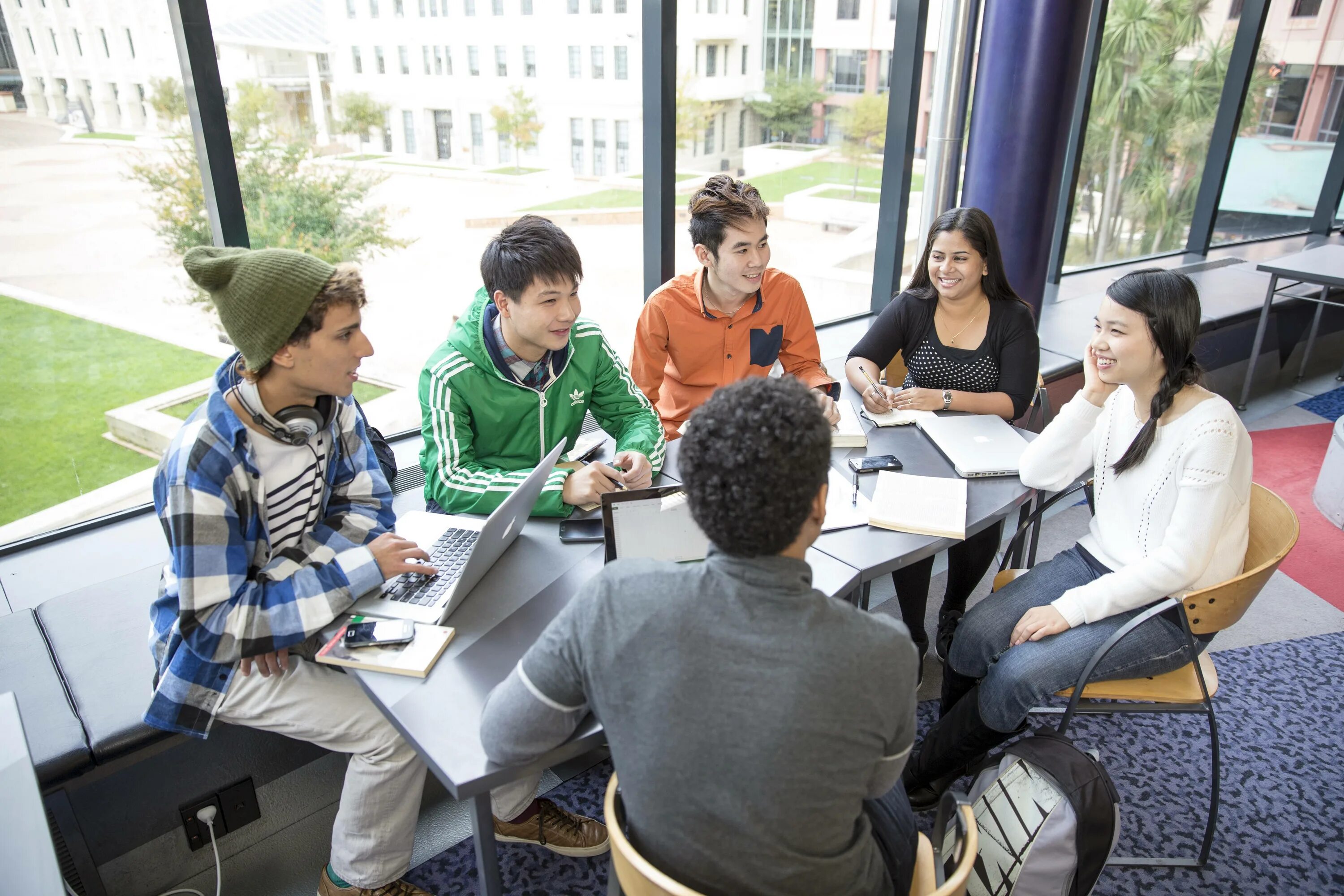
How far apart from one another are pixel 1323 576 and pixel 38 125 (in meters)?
4.58

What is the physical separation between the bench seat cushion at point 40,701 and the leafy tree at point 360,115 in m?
1.68

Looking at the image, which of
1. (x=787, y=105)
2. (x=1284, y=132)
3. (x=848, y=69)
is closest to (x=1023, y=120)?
(x=848, y=69)

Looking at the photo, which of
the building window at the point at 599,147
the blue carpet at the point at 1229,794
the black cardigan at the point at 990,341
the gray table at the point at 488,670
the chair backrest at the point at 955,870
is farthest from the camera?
the building window at the point at 599,147

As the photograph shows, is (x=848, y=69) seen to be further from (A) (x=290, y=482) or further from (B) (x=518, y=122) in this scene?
(A) (x=290, y=482)

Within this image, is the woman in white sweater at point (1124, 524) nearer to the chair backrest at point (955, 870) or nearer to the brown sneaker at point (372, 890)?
the chair backrest at point (955, 870)

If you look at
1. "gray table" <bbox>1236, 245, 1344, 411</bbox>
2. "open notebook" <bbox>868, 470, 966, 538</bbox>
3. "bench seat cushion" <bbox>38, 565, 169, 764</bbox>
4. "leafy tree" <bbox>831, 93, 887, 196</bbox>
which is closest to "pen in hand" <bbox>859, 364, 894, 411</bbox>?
"open notebook" <bbox>868, 470, 966, 538</bbox>

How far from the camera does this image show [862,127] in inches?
165

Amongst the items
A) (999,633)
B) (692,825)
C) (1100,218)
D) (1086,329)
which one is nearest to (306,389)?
(692,825)

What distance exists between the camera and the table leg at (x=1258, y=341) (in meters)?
4.76

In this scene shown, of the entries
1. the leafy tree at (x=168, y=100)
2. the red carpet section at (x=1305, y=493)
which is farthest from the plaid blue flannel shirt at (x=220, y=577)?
the red carpet section at (x=1305, y=493)

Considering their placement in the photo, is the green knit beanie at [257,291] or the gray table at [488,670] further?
the green knit beanie at [257,291]

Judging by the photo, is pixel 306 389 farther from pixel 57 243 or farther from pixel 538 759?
pixel 57 243

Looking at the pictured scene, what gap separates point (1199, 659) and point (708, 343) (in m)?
1.60

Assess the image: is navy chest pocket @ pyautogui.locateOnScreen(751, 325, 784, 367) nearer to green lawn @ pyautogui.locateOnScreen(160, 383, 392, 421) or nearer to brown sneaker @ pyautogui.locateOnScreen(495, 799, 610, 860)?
green lawn @ pyautogui.locateOnScreen(160, 383, 392, 421)
